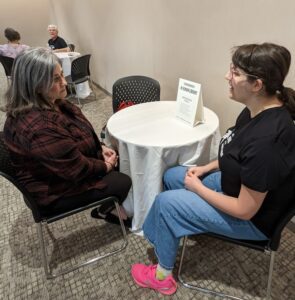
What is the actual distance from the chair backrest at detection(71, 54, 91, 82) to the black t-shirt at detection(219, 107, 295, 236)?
310cm

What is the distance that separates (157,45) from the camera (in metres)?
2.79

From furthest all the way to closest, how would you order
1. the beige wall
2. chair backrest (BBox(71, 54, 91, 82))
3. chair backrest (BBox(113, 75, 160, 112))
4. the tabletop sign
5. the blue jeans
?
chair backrest (BBox(71, 54, 91, 82)) < chair backrest (BBox(113, 75, 160, 112)) < the beige wall < the tabletop sign < the blue jeans

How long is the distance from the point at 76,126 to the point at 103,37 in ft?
10.6

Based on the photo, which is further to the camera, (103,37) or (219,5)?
(103,37)

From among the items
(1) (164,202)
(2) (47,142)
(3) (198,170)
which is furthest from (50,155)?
(3) (198,170)

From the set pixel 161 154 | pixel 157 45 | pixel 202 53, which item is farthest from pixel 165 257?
pixel 157 45

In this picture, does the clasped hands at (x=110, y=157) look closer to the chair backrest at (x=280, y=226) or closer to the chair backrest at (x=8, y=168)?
the chair backrest at (x=8, y=168)

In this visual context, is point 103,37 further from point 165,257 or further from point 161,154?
point 165,257

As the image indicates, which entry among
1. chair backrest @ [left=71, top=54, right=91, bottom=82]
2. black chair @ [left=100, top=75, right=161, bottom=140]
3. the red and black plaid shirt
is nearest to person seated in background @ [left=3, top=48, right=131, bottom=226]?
the red and black plaid shirt

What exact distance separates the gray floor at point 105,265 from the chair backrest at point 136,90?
1135mm

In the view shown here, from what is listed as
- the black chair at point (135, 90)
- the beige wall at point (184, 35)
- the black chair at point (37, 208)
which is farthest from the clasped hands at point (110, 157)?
the beige wall at point (184, 35)

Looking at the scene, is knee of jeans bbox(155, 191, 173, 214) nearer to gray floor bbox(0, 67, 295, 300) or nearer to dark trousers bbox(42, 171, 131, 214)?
dark trousers bbox(42, 171, 131, 214)

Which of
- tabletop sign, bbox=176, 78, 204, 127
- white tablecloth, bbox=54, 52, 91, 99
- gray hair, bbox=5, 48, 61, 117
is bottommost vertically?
white tablecloth, bbox=54, 52, 91, 99

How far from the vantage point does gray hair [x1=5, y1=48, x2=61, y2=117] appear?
3.82ft
